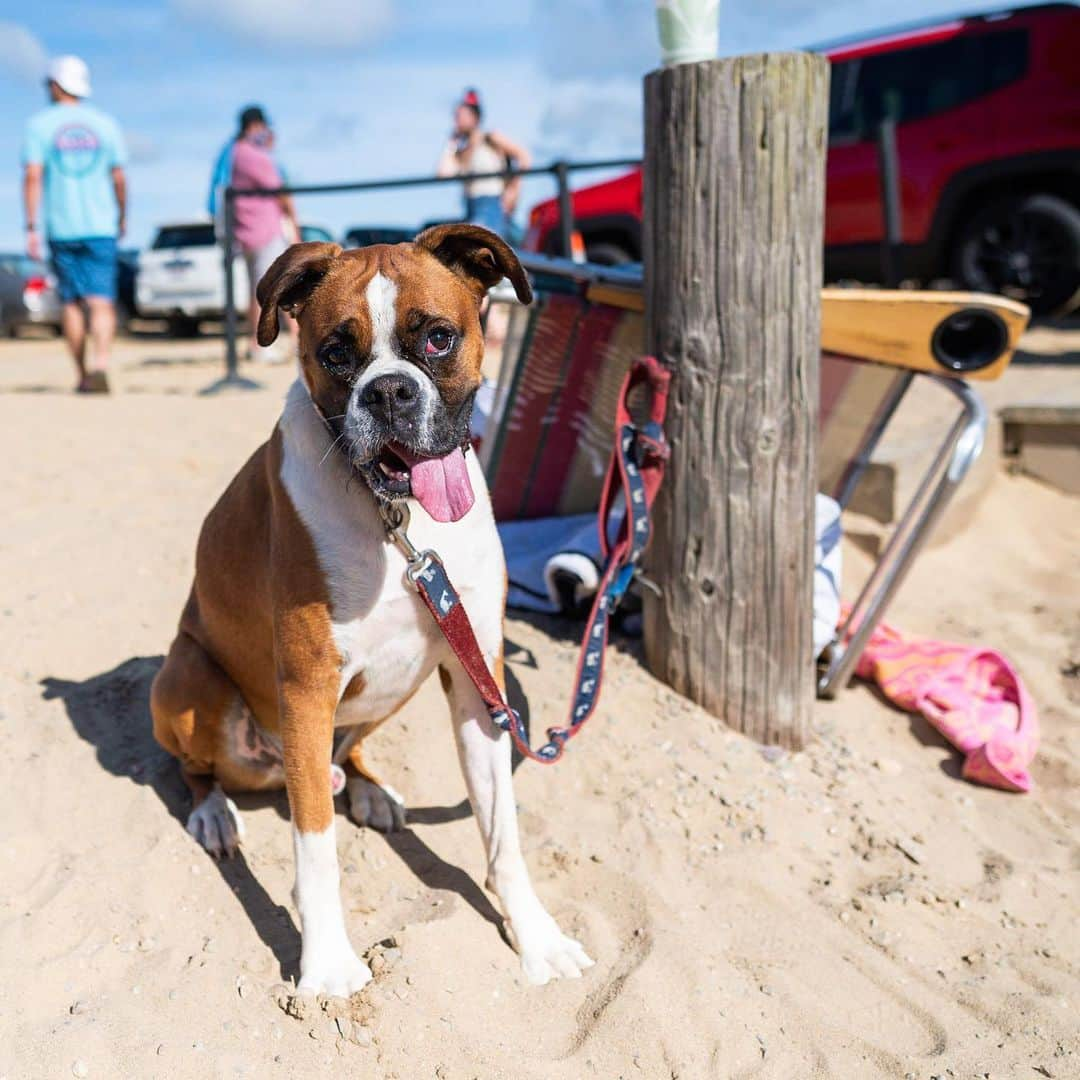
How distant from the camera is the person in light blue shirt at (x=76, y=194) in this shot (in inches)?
317

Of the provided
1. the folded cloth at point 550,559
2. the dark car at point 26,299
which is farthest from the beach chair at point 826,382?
the dark car at point 26,299

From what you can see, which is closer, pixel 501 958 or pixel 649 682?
pixel 501 958

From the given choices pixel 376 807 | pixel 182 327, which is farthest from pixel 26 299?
pixel 376 807

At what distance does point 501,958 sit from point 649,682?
50.9 inches

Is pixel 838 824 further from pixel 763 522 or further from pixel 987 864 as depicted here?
pixel 763 522

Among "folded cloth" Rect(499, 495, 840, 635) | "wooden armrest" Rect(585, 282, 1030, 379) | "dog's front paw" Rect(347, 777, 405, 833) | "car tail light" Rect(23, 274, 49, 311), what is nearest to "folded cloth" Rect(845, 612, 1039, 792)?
"folded cloth" Rect(499, 495, 840, 635)

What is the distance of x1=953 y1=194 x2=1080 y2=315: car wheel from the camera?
8.95 meters

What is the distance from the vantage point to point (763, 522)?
3.56 meters

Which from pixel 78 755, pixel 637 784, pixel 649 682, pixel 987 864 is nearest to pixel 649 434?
pixel 649 682

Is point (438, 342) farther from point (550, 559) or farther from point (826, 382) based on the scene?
point (826, 382)

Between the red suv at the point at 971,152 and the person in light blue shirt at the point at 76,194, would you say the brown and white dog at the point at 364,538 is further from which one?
the red suv at the point at 971,152

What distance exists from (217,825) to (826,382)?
272 centimetres

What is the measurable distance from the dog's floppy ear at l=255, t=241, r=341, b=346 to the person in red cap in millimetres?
6564

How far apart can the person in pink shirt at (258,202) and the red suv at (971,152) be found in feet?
14.9
